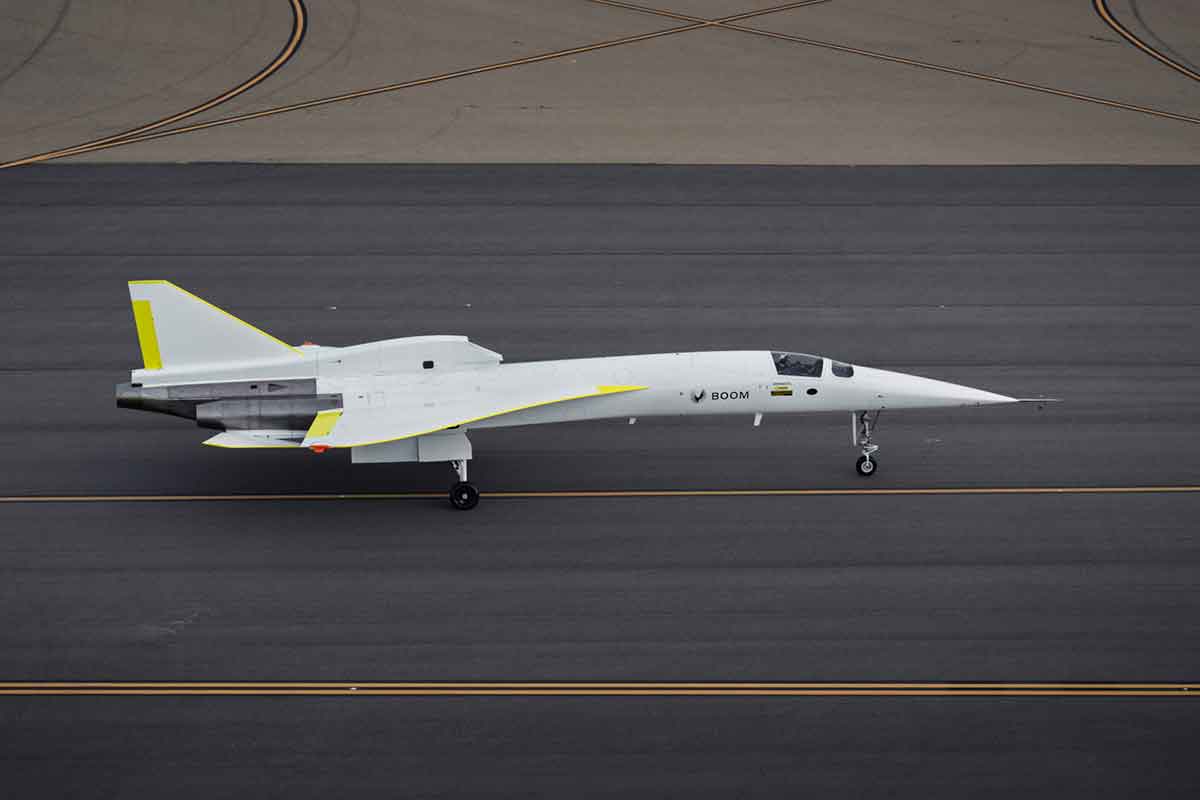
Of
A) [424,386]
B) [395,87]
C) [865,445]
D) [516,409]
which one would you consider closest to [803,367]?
[865,445]

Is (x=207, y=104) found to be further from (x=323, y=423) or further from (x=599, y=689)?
(x=599, y=689)

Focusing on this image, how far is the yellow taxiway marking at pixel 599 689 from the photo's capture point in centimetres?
1828

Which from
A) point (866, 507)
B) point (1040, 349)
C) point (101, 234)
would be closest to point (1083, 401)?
point (1040, 349)

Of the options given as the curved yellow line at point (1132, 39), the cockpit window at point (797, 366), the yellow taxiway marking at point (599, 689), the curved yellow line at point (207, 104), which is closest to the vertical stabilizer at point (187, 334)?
the yellow taxiway marking at point (599, 689)

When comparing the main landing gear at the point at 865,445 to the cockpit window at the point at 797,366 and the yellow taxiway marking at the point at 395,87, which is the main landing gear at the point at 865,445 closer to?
the cockpit window at the point at 797,366

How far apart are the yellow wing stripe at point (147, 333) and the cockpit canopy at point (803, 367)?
10956 millimetres

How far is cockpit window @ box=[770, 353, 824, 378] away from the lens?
23.9 m

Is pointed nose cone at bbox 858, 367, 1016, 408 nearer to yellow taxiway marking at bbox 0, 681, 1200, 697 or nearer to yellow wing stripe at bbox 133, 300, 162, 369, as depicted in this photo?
yellow taxiway marking at bbox 0, 681, 1200, 697

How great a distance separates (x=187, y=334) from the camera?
77.0 ft

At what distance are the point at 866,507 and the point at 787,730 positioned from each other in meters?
6.61

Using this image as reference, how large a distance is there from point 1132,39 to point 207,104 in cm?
3447

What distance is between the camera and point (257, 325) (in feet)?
99.6

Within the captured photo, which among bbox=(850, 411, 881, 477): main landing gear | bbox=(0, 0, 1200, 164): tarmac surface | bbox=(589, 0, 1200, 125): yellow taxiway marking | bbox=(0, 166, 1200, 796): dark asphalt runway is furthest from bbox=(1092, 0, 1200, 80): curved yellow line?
bbox=(850, 411, 881, 477): main landing gear

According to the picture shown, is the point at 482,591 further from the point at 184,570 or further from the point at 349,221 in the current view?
the point at 349,221
